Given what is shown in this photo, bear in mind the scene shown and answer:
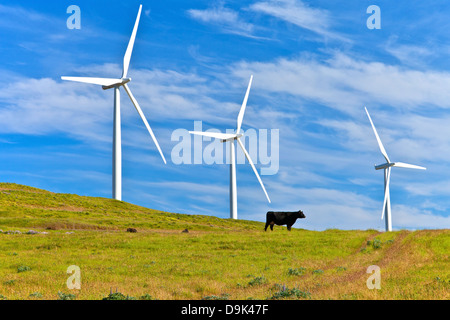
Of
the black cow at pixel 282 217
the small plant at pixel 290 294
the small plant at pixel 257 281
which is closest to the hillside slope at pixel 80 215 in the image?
the black cow at pixel 282 217

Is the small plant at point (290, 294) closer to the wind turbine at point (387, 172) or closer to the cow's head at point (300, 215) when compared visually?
the cow's head at point (300, 215)

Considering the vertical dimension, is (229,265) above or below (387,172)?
below

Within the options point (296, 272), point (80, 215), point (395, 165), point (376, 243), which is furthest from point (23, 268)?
point (395, 165)

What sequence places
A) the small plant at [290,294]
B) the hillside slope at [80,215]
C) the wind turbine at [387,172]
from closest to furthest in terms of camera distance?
the small plant at [290,294] → the hillside slope at [80,215] → the wind turbine at [387,172]

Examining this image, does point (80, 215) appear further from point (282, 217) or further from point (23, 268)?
point (23, 268)

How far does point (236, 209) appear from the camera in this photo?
107 m

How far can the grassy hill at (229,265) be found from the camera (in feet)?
70.5

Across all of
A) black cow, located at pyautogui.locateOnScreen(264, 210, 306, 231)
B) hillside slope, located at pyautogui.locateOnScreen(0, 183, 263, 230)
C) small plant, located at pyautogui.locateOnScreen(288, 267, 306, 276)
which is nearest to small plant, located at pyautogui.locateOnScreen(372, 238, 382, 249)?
small plant, located at pyautogui.locateOnScreen(288, 267, 306, 276)

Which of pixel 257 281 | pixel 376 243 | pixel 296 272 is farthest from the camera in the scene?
pixel 376 243

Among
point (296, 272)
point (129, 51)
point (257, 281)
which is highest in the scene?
point (129, 51)

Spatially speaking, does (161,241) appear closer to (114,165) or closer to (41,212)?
(41,212)

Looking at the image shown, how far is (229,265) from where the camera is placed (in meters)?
31.7

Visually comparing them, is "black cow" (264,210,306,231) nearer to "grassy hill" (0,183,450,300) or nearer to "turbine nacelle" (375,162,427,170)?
"grassy hill" (0,183,450,300)
